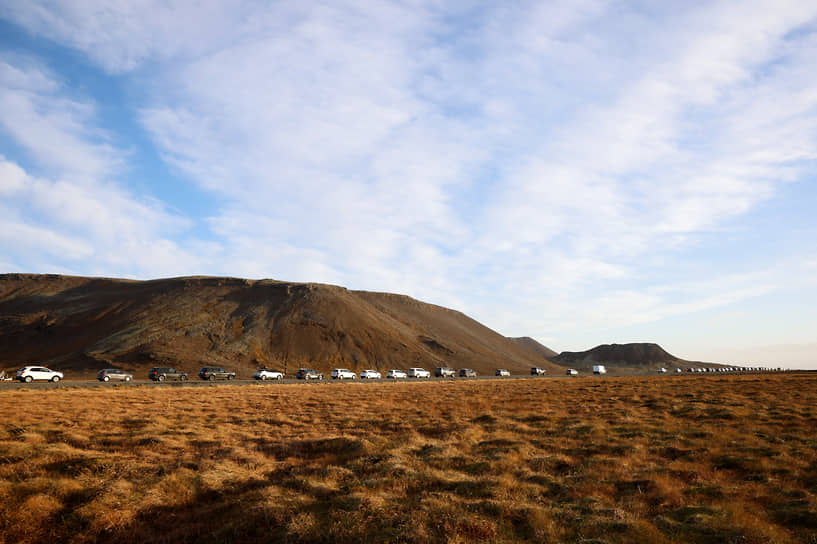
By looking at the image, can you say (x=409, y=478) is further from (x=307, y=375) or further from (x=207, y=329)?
(x=207, y=329)

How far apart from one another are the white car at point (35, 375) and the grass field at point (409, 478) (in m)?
31.9

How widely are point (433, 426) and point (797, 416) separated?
18136 millimetres

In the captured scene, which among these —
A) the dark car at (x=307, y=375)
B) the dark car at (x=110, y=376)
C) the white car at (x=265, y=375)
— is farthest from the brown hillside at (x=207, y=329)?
the dark car at (x=110, y=376)

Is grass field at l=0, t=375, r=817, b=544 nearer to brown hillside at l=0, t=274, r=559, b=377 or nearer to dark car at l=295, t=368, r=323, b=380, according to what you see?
dark car at l=295, t=368, r=323, b=380

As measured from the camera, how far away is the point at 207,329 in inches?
3824

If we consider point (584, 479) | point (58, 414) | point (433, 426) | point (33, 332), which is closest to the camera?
point (584, 479)

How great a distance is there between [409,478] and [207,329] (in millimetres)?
95694

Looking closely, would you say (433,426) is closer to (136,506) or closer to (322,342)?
(136,506)

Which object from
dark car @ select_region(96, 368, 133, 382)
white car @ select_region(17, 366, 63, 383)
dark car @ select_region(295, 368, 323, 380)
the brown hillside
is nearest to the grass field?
white car @ select_region(17, 366, 63, 383)

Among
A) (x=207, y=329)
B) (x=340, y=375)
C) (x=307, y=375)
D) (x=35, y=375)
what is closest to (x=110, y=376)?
(x=35, y=375)

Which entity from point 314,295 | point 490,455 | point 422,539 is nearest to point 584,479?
point 490,455

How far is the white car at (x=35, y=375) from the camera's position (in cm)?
4762

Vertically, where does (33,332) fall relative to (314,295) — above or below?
below

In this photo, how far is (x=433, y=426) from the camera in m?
21.0
